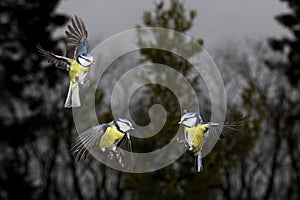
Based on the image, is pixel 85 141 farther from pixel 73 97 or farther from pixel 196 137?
pixel 196 137

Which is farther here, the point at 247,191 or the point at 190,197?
the point at 247,191

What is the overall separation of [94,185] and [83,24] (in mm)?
24371

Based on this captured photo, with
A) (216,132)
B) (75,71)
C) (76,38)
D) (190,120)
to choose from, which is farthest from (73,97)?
(216,132)

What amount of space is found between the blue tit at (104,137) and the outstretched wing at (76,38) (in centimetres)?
22

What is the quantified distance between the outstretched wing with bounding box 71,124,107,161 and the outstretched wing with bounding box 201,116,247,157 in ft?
0.99

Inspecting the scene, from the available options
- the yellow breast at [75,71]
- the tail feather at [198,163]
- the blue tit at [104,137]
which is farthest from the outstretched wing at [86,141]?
the tail feather at [198,163]

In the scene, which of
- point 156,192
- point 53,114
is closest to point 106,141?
point 156,192

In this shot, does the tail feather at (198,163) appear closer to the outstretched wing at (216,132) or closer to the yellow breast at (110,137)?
the outstretched wing at (216,132)

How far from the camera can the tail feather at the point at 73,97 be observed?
4.71ft

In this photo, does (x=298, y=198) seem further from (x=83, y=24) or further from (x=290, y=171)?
(x=83, y=24)

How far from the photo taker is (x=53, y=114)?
78.4ft

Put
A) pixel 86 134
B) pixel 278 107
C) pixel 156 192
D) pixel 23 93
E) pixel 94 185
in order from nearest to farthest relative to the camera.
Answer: pixel 86 134 → pixel 156 192 → pixel 23 93 → pixel 94 185 → pixel 278 107

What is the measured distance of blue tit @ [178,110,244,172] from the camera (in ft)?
4.87

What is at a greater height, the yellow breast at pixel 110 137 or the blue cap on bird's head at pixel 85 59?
the blue cap on bird's head at pixel 85 59
